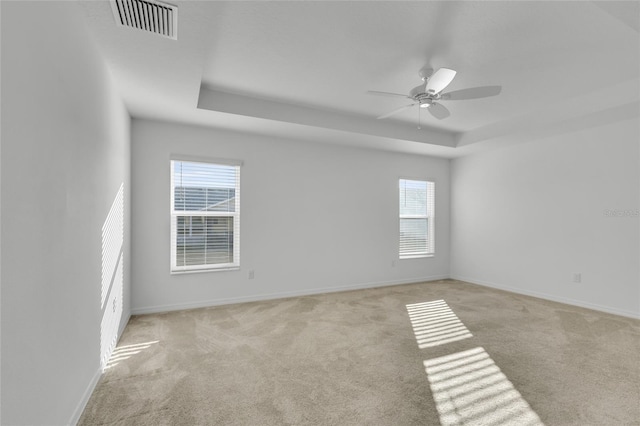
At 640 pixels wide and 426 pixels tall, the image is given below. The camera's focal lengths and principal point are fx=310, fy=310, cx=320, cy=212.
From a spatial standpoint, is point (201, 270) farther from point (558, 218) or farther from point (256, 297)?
point (558, 218)

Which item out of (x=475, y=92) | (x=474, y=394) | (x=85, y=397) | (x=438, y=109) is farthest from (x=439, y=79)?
(x=85, y=397)

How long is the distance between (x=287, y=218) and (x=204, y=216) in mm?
1183

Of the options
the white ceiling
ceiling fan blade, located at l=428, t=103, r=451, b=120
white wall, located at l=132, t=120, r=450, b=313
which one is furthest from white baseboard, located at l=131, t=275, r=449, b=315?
ceiling fan blade, located at l=428, t=103, r=451, b=120

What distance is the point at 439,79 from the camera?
257 cm

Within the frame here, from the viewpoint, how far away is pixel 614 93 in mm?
3287

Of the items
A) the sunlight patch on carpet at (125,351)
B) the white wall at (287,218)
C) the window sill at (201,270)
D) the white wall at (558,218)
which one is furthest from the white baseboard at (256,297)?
the white wall at (558,218)

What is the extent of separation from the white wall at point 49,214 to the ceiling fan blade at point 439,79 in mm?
2459

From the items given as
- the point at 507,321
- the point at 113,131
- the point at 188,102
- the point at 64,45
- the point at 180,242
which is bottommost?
the point at 507,321

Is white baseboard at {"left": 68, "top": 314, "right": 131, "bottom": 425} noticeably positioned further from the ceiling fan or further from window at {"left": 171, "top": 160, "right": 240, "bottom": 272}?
the ceiling fan

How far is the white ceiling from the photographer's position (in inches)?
83.4

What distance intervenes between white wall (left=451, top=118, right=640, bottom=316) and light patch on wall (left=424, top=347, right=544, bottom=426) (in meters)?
2.76

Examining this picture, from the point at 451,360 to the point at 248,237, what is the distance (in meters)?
2.93

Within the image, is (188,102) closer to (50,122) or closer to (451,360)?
(50,122)

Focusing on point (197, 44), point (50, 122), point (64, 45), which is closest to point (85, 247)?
point (50, 122)
